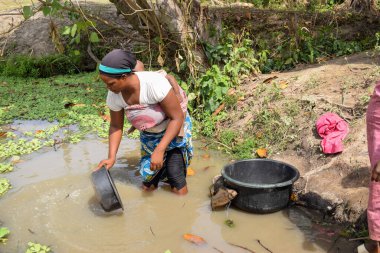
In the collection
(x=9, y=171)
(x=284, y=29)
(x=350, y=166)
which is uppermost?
(x=284, y=29)

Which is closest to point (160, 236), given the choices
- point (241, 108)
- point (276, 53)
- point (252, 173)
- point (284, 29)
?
point (252, 173)

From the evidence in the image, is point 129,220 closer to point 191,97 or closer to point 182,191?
point 182,191

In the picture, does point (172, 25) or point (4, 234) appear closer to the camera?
point (4, 234)

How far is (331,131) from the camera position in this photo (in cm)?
437

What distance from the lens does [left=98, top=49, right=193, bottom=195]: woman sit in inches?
138

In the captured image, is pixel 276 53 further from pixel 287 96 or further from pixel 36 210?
pixel 36 210

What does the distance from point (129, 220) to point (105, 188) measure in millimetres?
379

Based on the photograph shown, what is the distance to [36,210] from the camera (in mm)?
3945

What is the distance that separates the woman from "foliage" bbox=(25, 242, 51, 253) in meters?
0.77

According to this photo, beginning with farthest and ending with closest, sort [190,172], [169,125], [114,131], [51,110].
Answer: [51,110], [190,172], [114,131], [169,125]

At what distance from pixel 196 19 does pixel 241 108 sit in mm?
1396

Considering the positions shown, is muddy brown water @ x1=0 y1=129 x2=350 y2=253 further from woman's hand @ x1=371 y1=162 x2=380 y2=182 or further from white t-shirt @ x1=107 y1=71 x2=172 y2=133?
white t-shirt @ x1=107 y1=71 x2=172 y2=133

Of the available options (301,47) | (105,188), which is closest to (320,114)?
(105,188)

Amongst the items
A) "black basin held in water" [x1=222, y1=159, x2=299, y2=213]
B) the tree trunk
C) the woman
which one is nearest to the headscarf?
the woman
